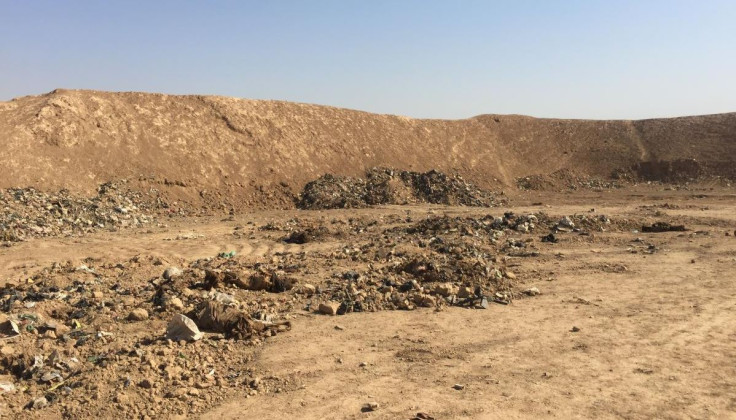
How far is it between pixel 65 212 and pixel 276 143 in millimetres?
10677

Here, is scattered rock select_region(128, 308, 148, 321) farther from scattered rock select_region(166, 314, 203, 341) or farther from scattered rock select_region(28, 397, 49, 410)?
scattered rock select_region(28, 397, 49, 410)

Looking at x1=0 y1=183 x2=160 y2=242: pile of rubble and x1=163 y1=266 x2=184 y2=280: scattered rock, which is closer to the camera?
x1=163 y1=266 x2=184 y2=280: scattered rock

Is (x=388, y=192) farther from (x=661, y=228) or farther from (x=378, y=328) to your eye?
(x=378, y=328)

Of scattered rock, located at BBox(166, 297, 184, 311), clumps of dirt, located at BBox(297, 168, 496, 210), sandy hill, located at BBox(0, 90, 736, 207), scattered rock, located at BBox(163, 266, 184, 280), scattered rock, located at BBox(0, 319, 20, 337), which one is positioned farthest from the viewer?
Answer: clumps of dirt, located at BBox(297, 168, 496, 210)

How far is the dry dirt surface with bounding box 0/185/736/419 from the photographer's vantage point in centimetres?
498

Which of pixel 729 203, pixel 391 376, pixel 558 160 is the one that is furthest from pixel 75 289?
pixel 558 160

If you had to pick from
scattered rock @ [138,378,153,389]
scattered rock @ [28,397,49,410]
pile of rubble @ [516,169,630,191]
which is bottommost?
scattered rock @ [28,397,49,410]

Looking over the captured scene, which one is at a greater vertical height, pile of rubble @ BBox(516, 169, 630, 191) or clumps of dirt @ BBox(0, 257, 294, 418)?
pile of rubble @ BBox(516, 169, 630, 191)

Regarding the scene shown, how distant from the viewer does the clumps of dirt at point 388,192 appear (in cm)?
2119

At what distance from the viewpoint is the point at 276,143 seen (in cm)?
2489

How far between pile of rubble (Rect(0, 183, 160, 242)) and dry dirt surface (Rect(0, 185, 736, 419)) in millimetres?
1502

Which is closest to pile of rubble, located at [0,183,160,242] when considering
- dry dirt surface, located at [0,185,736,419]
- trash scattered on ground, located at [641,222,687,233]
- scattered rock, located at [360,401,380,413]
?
dry dirt surface, located at [0,185,736,419]

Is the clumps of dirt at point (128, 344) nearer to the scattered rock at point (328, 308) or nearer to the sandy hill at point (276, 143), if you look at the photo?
the scattered rock at point (328, 308)

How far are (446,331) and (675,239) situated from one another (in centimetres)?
912
